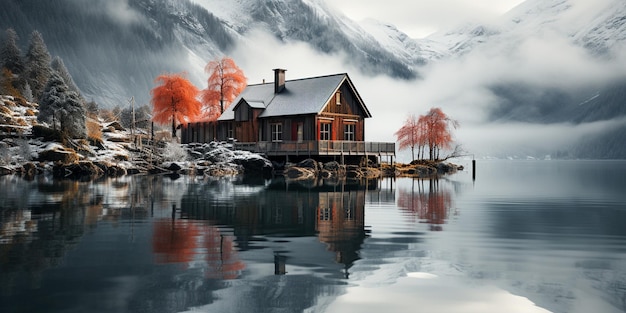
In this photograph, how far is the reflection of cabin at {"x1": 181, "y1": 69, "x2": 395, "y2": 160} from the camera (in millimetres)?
62406

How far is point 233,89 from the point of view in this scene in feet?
285

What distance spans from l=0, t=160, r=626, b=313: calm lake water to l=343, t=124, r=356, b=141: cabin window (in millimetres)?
39784

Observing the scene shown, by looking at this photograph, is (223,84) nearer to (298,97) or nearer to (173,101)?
(173,101)

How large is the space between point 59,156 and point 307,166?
2267cm

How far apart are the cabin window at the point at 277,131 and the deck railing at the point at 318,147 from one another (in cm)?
181

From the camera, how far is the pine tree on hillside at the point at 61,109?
2303 inches

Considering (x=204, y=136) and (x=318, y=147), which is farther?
(x=204, y=136)

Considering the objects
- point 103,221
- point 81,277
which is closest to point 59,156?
point 103,221

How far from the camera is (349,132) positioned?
66562 millimetres

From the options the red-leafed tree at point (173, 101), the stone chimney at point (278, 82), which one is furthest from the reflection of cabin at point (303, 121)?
the red-leafed tree at point (173, 101)

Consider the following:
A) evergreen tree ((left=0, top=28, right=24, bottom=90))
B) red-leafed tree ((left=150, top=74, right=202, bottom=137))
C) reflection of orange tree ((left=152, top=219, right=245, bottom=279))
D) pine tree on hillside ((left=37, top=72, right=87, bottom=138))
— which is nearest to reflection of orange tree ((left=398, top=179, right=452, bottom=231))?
reflection of orange tree ((left=152, top=219, right=245, bottom=279))

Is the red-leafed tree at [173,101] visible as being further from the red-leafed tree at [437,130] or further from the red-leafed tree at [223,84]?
the red-leafed tree at [437,130]

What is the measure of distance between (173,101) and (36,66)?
17221 mm

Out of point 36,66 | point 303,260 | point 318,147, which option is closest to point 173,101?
point 36,66
